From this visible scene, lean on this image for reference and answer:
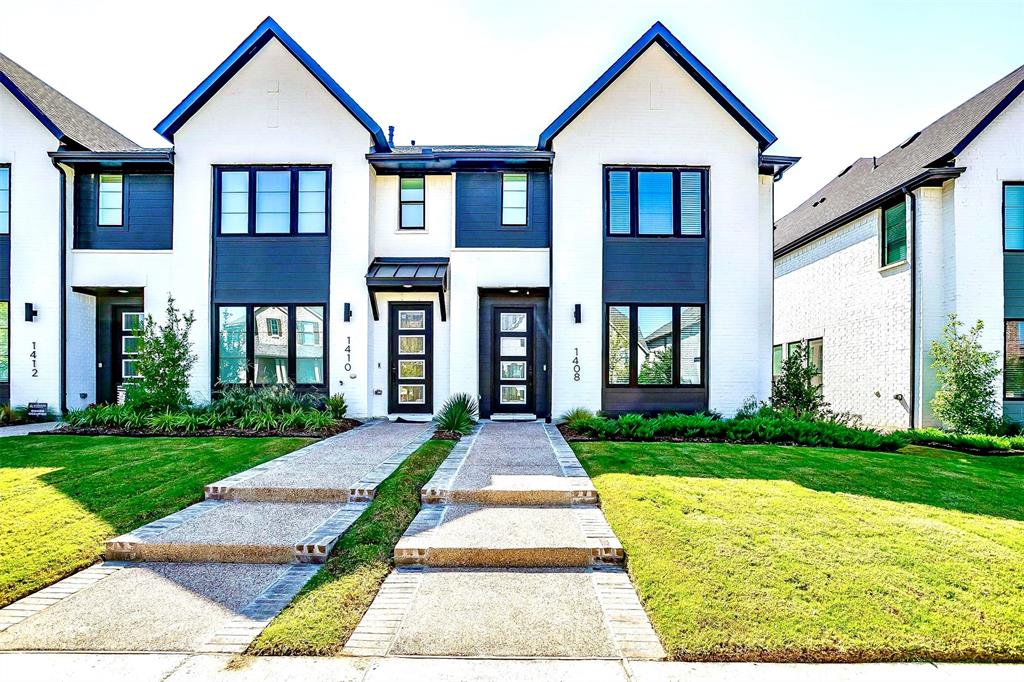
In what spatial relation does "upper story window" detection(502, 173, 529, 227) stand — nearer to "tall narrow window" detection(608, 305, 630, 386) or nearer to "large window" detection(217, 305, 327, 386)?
"tall narrow window" detection(608, 305, 630, 386)

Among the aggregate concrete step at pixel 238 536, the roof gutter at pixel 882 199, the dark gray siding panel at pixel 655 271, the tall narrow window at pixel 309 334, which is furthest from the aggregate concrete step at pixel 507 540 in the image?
the roof gutter at pixel 882 199

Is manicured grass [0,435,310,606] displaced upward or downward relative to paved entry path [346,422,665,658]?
upward

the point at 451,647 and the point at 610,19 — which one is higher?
the point at 610,19

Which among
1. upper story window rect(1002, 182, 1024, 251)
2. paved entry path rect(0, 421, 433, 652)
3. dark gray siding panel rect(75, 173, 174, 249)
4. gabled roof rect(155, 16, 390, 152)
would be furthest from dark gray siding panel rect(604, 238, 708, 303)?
dark gray siding panel rect(75, 173, 174, 249)

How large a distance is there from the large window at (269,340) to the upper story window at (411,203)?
2.76 m

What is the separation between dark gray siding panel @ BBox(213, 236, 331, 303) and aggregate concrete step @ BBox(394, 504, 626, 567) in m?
7.79

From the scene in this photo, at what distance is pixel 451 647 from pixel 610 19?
12551 millimetres

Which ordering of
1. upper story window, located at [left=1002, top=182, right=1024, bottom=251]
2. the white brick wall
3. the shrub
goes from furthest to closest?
upper story window, located at [left=1002, top=182, right=1024, bottom=251] → the white brick wall → the shrub

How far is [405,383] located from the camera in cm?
1232

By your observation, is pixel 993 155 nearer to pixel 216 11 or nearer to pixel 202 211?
pixel 216 11

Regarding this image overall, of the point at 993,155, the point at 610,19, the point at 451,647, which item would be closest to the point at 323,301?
the point at 610,19

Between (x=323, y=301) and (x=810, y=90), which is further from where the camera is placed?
(x=810, y=90)

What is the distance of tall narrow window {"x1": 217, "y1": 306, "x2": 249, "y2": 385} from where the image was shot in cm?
1187

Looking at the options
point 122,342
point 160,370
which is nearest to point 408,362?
point 160,370
